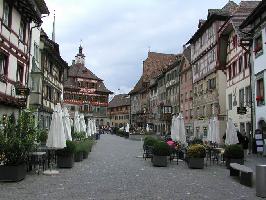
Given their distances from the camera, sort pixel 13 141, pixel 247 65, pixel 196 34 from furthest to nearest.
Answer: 1. pixel 196 34
2. pixel 247 65
3. pixel 13 141

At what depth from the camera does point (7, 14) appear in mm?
21922

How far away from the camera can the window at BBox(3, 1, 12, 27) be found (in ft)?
70.1

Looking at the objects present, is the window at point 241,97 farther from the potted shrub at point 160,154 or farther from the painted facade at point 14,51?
the painted facade at point 14,51

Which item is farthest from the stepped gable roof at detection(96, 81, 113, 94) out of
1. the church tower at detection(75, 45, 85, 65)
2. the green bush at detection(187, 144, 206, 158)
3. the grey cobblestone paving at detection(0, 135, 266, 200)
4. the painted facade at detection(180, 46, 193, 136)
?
the grey cobblestone paving at detection(0, 135, 266, 200)

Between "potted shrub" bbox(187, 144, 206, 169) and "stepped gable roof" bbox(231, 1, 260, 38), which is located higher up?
"stepped gable roof" bbox(231, 1, 260, 38)

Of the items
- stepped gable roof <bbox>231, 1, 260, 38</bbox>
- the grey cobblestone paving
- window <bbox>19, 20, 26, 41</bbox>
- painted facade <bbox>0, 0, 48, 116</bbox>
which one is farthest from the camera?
stepped gable roof <bbox>231, 1, 260, 38</bbox>

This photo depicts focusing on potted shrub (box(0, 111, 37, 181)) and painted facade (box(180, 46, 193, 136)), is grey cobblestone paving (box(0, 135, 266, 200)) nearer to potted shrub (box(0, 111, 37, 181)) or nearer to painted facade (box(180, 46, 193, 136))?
potted shrub (box(0, 111, 37, 181))

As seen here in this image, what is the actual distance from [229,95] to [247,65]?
6.07 meters

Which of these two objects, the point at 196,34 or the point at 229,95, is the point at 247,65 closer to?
the point at 229,95

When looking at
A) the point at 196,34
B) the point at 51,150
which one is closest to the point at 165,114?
the point at 196,34

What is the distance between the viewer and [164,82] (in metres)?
69.9

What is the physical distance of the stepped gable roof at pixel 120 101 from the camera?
117 meters

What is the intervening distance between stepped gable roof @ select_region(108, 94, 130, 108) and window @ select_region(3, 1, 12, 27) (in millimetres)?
92645

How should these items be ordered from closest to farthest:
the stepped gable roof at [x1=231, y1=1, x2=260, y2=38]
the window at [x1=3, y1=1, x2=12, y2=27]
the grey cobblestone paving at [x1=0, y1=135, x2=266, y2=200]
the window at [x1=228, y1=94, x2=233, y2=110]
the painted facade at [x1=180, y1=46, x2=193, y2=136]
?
the grey cobblestone paving at [x1=0, y1=135, x2=266, y2=200] < the window at [x1=3, y1=1, x2=12, y2=27] < the stepped gable roof at [x1=231, y1=1, x2=260, y2=38] < the window at [x1=228, y1=94, x2=233, y2=110] < the painted facade at [x1=180, y1=46, x2=193, y2=136]
